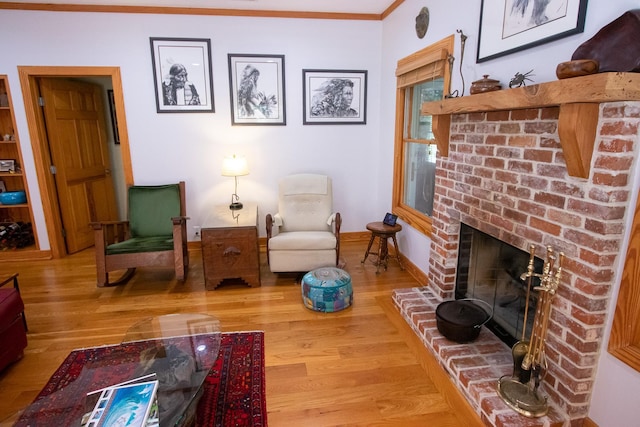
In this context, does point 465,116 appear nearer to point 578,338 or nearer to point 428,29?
point 428,29

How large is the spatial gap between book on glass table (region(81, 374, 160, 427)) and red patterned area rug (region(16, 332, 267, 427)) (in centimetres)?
6

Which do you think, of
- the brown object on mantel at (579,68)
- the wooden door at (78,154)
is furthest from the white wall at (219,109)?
the brown object on mantel at (579,68)

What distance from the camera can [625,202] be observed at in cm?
141

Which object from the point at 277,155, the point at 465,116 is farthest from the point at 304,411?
A: the point at 277,155

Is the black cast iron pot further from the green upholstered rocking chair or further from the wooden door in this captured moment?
the wooden door

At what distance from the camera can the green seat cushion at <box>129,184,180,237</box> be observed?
3525 mm

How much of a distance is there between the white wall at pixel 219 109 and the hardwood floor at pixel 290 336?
94cm

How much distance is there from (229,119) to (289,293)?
207 cm

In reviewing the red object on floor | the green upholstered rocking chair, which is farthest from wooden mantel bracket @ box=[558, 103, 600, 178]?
the red object on floor

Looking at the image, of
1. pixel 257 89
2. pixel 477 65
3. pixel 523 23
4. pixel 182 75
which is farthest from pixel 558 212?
pixel 182 75

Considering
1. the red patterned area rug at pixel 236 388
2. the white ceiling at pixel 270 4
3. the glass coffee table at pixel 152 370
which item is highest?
the white ceiling at pixel 270 4

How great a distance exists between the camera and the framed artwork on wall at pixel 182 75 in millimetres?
3699

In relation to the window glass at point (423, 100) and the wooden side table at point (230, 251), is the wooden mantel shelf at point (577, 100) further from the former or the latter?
the wooden side table at point (230, 251)

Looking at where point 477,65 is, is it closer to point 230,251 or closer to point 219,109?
point 230,251
